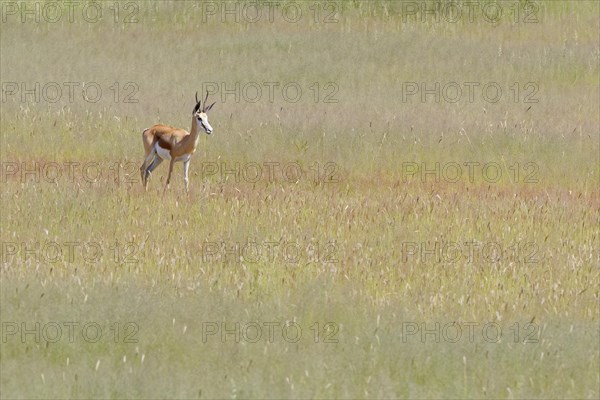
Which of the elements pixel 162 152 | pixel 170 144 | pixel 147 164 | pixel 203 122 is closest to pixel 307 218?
pixel 203 122

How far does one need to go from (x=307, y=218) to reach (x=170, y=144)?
341cm

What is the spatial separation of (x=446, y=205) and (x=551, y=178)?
13.3 feet

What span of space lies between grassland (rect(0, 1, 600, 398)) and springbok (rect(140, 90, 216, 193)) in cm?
50

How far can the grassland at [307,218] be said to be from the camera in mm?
9180

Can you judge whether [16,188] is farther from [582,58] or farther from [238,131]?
[582,58]

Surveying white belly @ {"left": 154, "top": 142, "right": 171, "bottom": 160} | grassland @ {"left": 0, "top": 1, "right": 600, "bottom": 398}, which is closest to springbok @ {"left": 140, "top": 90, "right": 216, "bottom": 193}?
white belly @ {"left": 154, "top": 142, "right": 171, "bottom": 160}

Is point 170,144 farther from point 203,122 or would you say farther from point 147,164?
point 203,122

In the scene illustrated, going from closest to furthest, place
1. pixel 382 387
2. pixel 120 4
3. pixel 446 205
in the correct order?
pixel 382 387
pixel 446 205
pixel 120 4

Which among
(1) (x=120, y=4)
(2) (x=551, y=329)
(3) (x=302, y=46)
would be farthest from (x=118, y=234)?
(1) (x=120, y=4)

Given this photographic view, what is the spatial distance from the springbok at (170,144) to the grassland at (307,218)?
0.50 meters

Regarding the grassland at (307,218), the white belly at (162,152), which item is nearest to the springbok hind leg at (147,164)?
the white belly at (162,152)

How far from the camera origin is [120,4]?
32469 mm

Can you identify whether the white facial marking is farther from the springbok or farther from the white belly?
the white belly

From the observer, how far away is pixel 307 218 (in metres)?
14.5
